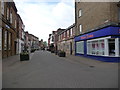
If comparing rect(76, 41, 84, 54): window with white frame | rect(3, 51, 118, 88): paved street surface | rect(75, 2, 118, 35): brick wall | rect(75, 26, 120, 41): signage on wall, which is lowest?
rect(3, 51, 118, 88): paved street surface

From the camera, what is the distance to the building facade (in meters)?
13.7

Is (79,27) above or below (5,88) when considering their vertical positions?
above

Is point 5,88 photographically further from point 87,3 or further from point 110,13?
point 87,3

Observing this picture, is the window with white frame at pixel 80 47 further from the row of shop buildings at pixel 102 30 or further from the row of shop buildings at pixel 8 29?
the row of shop buildings at pixel 8 29

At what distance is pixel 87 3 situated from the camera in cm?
1997

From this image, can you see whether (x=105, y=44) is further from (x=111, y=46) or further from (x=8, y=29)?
(x=8, y=29)

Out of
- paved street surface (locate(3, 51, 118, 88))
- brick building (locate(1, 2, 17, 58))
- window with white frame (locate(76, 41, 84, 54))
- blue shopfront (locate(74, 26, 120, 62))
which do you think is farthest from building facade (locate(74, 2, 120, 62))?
brick building (locate(1, 2, 17, 58))

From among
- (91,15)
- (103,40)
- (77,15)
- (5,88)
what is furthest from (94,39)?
(5,88)

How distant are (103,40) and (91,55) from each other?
3.53 meters

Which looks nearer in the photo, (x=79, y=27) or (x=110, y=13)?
(x=110, y=13)

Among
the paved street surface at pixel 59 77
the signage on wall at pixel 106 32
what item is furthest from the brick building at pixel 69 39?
the paved street surface at pixel 59 77

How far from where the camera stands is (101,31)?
15.1 metres

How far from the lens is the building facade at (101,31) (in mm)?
13680

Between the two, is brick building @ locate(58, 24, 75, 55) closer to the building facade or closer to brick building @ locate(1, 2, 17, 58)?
the building facade
